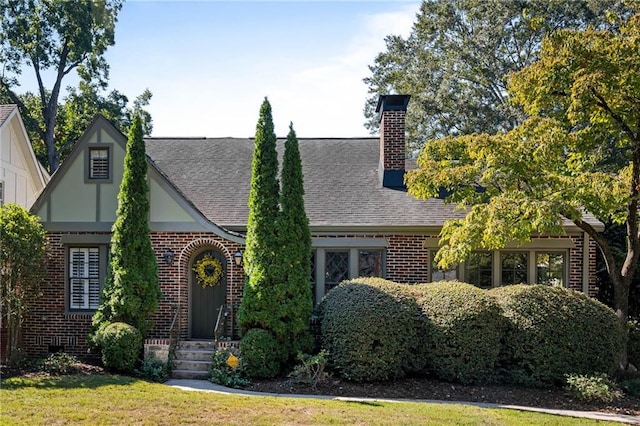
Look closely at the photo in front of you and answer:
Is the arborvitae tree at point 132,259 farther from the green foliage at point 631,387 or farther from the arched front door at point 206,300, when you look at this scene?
the green foliage at point 631,387

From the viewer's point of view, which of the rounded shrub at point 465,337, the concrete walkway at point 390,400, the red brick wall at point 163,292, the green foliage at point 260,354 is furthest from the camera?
the red brick wall at point 163,292

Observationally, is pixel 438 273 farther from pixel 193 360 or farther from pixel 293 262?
pixel 193 360

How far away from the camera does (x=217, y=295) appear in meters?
12.7

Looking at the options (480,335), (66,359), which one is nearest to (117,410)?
(66,359)

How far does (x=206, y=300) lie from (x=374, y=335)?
15.3 ft

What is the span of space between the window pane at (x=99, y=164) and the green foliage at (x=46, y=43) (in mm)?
15926

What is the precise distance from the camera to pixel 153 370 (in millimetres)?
10250

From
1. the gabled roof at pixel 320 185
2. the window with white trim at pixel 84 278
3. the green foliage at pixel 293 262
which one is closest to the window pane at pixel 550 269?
the gabled roof at pixel 320 185

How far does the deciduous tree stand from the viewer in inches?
370

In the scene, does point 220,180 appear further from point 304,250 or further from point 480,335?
point 480,335

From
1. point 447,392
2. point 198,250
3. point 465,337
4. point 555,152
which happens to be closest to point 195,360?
point 198,250

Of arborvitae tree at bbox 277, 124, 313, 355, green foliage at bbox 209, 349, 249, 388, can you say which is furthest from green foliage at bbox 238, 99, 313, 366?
green foliage at bbox 209, 349, 249, 388

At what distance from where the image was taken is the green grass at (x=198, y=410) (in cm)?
740

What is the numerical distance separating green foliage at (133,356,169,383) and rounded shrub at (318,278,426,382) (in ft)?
10.5
